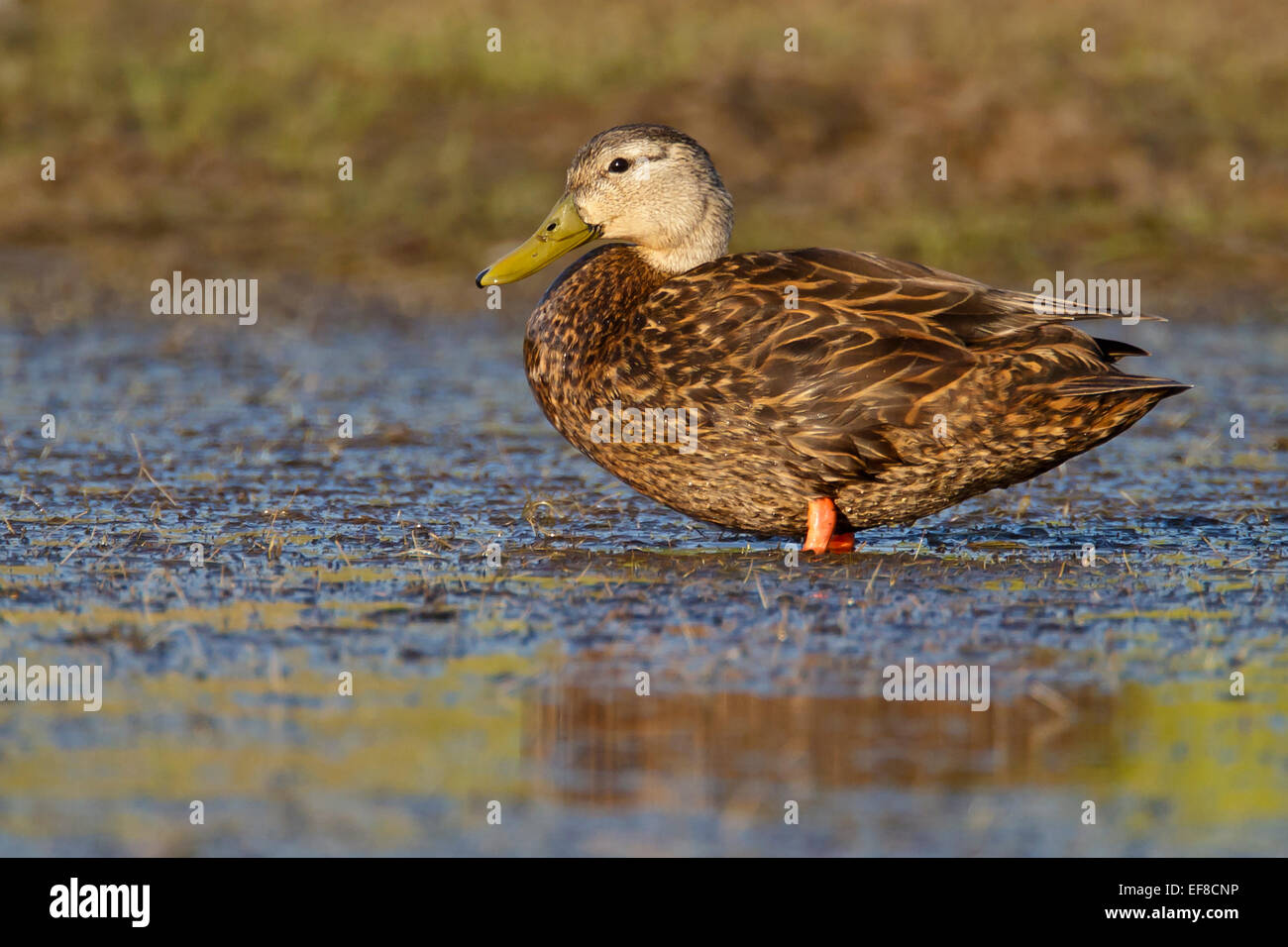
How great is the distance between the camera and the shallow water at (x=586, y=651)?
4.20 metres

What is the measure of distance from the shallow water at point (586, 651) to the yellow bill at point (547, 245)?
920 mm

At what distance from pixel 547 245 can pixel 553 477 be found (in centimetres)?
133

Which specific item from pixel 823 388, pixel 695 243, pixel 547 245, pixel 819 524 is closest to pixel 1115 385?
pixel 823 388

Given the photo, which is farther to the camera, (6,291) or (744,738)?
(6,291)

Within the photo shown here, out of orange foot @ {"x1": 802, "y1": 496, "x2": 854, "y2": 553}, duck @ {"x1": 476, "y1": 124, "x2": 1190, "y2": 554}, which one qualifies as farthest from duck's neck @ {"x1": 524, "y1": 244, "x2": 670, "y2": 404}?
orange foot @ {"x1": 802, "y1": 496, "x2": 854, "y2": 553}

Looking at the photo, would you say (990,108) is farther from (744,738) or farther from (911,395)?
(744,738)

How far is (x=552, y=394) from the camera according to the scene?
6.78m

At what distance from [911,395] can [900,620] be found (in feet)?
3.01

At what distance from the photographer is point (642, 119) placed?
14742mm

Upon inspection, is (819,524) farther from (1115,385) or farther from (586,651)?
(586,651)

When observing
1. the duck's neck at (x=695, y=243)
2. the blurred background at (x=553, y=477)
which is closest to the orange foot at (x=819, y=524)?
the blurred background at (x=553, y=477)

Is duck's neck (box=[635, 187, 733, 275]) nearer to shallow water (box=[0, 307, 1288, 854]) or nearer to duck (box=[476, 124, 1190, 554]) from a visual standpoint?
duck (box=[476, 124, 1190, 554])
